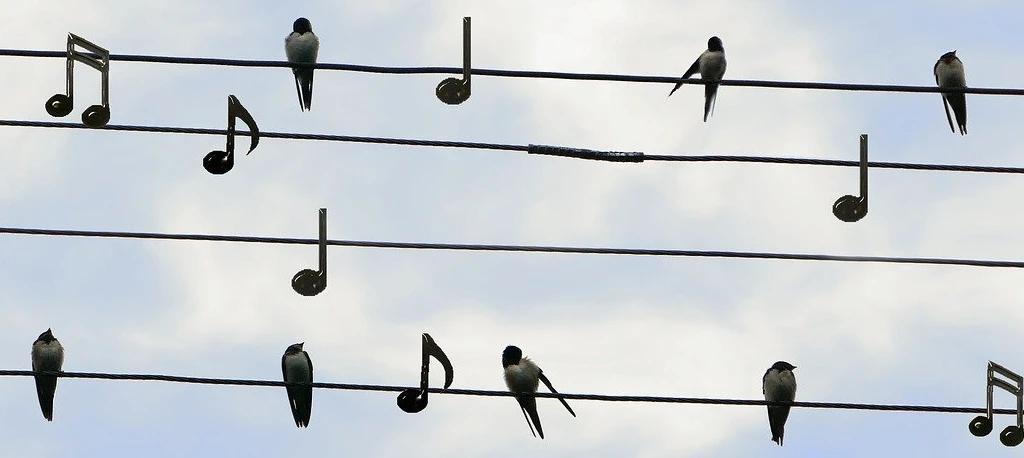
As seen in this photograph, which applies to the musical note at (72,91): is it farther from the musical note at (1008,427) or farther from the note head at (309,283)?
the musical note at (1008,427)

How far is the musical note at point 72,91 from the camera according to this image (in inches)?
396

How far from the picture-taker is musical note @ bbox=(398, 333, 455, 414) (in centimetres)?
1051

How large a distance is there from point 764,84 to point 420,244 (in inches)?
76.0

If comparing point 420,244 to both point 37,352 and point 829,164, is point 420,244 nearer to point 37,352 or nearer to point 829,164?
point 829,164

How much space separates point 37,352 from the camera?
15.6 meters

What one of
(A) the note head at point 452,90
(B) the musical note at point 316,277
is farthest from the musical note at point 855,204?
(B) the musical note at point 316,277

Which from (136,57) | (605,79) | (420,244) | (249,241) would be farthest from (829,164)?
(136,57)

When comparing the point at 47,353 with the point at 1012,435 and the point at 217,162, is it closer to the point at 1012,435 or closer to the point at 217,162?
the point at 217,162

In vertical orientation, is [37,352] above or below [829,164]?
below

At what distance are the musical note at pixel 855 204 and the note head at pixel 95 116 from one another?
12.5 ft

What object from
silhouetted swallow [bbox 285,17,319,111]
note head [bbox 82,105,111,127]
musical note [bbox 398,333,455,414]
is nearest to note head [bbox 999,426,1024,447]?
musical note [bbox 398,333,455,414]

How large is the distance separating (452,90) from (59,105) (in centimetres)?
198

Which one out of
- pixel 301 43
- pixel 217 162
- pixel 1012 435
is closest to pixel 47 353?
pixel 301 43

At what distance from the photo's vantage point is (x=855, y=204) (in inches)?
422
